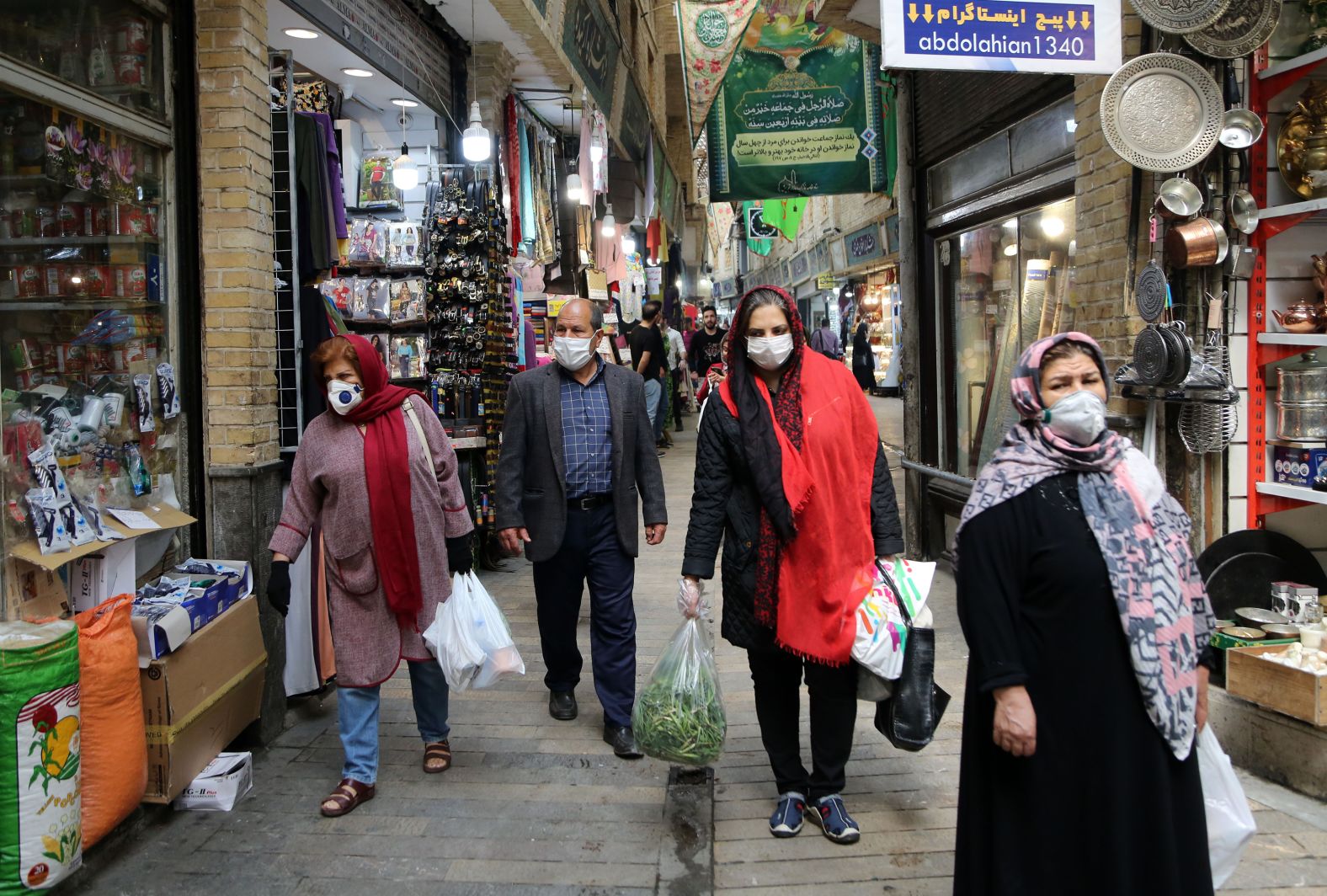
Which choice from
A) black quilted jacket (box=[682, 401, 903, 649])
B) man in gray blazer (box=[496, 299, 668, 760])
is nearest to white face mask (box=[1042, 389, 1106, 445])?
black quilted jacket (box=[682, 401, 903, 649])

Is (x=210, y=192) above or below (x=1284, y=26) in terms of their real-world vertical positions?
below

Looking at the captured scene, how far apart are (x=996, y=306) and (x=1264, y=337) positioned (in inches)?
104

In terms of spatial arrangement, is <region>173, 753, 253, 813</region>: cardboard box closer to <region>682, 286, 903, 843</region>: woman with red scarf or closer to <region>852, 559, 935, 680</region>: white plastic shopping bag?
<region>682, 286, 903, 843</region>: woman with red scarf

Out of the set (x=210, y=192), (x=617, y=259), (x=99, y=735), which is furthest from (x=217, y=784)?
(x=617, y=259)

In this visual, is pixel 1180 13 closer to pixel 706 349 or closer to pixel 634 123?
pixel 634 123

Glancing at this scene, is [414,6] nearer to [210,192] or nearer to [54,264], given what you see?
[210,192]

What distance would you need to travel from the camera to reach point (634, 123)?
1368cm

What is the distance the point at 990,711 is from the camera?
2.46m

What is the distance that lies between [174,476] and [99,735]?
1.44 meters

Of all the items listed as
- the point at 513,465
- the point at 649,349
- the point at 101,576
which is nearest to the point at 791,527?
the point at 513,465

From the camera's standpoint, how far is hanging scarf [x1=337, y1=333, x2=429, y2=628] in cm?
383

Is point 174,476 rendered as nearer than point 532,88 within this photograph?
Yes

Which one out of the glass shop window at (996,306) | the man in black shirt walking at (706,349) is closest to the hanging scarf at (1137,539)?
the glass shop window at (996,306)

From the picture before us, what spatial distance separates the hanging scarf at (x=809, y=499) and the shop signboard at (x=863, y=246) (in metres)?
18.1
